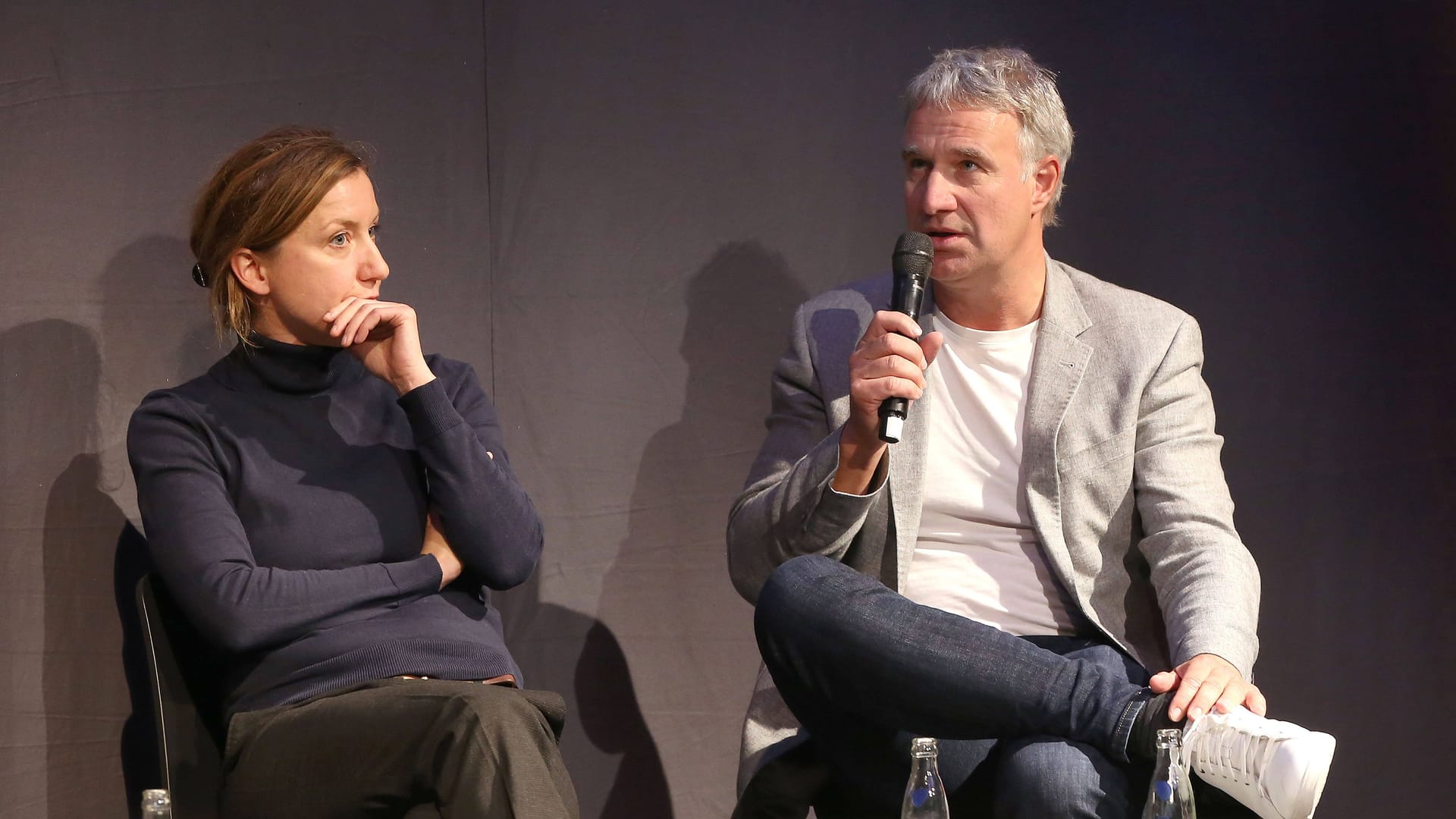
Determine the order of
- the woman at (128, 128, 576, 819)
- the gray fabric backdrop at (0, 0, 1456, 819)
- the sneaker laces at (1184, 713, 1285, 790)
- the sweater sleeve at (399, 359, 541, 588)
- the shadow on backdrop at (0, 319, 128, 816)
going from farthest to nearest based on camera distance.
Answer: the gray fabric backdrop at (0, 0, 1456, 819)
the shadow on backdrop at (0, 319, 128, 816)
the sweater sleeve at (399, 359, 541, 588)
the woman at (128, 128, 576, 819)
the sneaker laces at (1184, 713, 1285, 790)

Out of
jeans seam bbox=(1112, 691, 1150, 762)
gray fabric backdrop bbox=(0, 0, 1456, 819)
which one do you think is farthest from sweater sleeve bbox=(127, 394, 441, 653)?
jeans seam bbox=(1112, 691, 1150, 762)

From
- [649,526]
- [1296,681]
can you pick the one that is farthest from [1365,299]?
[649,526]

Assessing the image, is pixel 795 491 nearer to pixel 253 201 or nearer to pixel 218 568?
pixel 218 568

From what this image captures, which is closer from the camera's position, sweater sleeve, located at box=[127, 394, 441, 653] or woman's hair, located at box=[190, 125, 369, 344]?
sweater sleeve, located at box=[127, 394, 441, 653]

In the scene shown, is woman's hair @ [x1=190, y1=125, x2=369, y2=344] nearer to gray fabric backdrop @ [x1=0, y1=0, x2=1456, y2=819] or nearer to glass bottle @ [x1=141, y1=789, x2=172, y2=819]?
gray fabric backdrop @ [x1=0, y1=0, x2=1456, y2=819]

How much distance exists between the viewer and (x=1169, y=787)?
1579 mm

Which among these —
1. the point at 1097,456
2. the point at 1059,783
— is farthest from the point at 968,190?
the point at 1059,783

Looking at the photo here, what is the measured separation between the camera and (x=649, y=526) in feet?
9.41

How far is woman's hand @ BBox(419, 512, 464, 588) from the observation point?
2.19 m

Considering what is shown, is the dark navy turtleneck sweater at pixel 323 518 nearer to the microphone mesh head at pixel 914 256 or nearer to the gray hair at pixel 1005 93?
the microphone mesh head at pixel 914 256

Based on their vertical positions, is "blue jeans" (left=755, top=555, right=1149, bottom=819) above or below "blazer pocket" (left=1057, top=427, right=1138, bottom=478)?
below

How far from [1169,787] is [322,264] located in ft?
4.77

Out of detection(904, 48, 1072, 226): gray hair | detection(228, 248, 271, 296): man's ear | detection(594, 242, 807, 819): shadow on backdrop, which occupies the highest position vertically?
detection(904, 48, 1072, 226): gray hair

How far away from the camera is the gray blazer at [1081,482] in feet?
6.93
